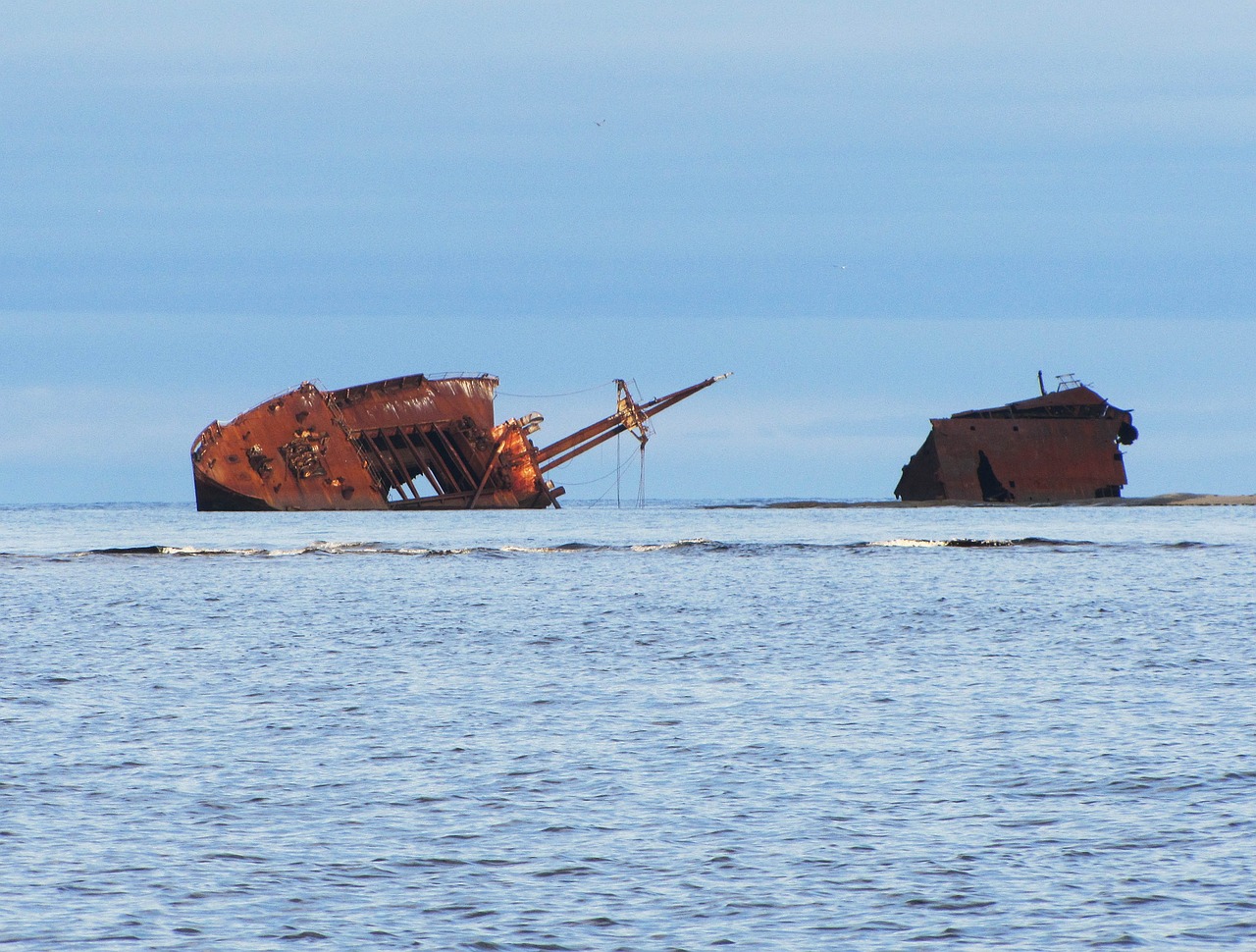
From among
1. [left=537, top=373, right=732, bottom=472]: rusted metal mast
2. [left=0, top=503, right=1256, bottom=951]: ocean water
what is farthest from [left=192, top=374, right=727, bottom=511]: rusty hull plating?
[left=0, top=503, right=1256, bottom=951]: ocean water

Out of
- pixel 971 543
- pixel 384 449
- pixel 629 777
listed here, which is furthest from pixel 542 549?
pixel 629 777

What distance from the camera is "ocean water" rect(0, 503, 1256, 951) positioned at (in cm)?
713

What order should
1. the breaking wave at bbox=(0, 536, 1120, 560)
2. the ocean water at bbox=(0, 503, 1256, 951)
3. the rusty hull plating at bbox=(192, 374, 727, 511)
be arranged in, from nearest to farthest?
the ocean water at bbox=(0, 503, 1256, 951) → the breaking wave at bbox=(0, 536, 1120, 560) → the rusty hull plating at bbox=(192, 374, 727, 511)

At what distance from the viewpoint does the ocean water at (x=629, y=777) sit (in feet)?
23.4

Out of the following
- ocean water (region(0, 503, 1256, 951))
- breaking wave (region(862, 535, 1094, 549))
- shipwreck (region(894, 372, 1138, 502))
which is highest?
shipwreck (region(894, 372, 1138, 502))

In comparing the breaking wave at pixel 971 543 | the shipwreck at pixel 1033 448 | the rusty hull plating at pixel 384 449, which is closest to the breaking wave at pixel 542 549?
the breaking wave at pixel 971 543

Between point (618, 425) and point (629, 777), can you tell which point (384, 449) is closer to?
point (618, 425)

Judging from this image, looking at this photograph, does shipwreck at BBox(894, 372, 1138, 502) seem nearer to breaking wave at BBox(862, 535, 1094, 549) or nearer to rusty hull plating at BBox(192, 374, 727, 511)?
rusty hull plating at BBox(192, 374, 727, 511)

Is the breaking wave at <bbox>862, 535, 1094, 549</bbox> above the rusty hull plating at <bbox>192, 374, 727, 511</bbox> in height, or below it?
below

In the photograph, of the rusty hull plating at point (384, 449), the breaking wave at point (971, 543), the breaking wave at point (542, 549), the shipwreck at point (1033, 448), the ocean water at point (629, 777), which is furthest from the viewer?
the shipwreck at point (1033, 448)

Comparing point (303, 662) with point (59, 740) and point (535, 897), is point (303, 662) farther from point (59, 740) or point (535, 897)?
point (535, 897)

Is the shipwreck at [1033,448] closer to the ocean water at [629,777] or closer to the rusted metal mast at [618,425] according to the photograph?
the rusted metal mast at [618,425]

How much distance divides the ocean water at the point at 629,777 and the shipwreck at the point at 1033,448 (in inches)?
1848

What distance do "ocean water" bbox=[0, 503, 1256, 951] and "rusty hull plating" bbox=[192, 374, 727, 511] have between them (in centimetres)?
3741
